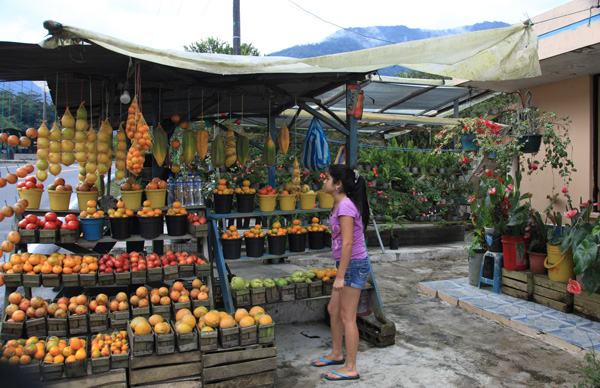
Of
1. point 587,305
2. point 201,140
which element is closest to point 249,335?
point 201,140

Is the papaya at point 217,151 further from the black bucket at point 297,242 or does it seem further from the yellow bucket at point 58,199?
the yellow bucket at point 58,199

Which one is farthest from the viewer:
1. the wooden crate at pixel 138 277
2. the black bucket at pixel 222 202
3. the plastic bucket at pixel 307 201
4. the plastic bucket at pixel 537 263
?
the plastic bucket at pixel 537 263

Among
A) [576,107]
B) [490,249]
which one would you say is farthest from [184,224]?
[576,107]

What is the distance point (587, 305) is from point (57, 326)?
17.6ft

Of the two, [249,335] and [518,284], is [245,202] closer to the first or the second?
[249,335]

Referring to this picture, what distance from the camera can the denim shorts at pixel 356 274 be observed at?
3.51 m

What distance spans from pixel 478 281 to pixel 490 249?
528 mm

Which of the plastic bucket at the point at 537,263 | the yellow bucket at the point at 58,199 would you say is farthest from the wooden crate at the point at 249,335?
the plastic bucket at the point at 537,263

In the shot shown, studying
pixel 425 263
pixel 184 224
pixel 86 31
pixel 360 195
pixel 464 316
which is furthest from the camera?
pixel 425 263

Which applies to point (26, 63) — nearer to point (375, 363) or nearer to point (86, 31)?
point (86, 31)

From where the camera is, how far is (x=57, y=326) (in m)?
3.40

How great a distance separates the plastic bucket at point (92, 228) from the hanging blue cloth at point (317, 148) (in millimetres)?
3219

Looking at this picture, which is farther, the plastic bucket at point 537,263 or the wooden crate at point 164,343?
the plastic bucket at point 537,263

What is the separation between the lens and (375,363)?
151 inches
